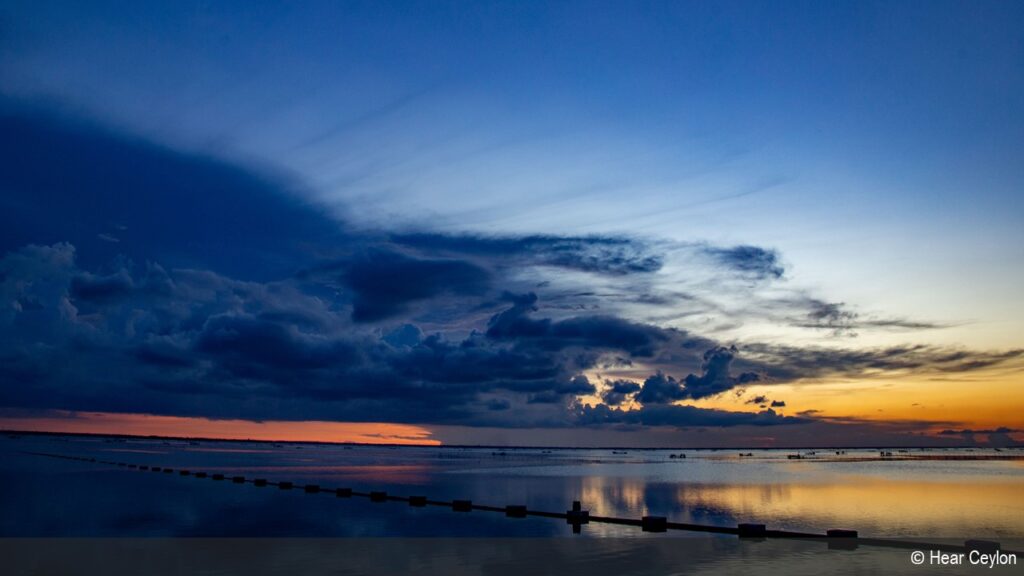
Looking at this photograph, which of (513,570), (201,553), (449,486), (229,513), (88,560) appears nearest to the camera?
(513,570)

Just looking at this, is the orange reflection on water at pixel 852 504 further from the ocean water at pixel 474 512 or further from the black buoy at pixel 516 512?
the black buoy at pixel 516 512

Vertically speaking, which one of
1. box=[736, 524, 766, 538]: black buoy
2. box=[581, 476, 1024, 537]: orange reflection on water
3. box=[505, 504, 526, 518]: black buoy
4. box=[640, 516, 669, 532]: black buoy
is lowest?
box=[581, 476, 1024, 537]: orange reflection on water

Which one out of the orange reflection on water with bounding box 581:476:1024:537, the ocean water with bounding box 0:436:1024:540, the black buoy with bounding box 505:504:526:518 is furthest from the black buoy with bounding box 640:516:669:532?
the black buoy with bounding box 505:504:526:518

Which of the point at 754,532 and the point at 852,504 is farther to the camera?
the point at 852,504

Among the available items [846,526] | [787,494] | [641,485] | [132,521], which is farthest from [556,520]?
[641,485]

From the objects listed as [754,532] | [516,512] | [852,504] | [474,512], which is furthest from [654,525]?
[852,504]

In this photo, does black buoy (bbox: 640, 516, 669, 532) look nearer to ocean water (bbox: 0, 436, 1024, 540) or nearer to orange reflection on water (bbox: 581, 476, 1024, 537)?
ocean water (bbox: 0, 436, 1024, 540)

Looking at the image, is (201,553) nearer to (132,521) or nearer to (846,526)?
(132,521)

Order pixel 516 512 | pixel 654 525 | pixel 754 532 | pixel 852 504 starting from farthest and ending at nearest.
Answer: pixel 852 504, pixel 516 512, pixel 654 525, pixel 754 532

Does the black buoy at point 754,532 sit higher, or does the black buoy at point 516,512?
the black buoy at point 754,532

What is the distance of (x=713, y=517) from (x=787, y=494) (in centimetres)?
2512

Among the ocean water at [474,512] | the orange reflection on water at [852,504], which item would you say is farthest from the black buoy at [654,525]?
the orange reflection on water at [852,504]

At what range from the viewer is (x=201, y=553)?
28.8m

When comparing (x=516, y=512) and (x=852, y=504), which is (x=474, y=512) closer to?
(x=516, y=512)
